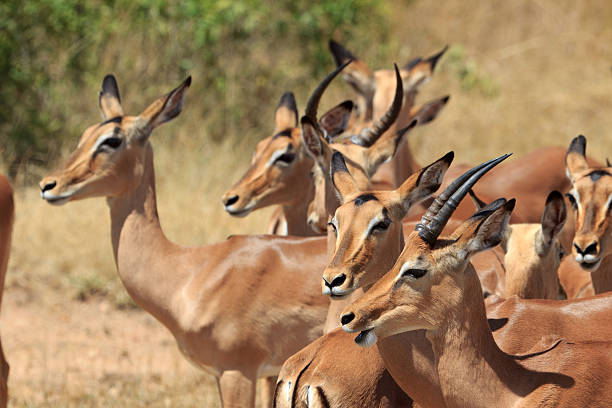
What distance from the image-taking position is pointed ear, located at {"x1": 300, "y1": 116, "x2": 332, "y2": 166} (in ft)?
16.5

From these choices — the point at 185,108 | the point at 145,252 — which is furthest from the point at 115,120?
the point at 185,108

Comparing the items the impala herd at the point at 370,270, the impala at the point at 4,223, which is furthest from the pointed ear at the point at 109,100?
the impala at the point at 4,223

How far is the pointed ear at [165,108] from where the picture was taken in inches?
215

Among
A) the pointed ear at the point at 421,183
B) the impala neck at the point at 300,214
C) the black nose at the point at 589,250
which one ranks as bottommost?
the impala neck at the point at 300,214

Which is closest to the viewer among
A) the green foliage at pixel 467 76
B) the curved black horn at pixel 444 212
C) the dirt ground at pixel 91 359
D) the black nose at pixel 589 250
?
the curved black horn at pixel 444 212

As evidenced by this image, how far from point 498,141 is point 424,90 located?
1363mm

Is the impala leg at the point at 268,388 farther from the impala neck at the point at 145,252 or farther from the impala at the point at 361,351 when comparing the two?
the impala at the point at 361,351

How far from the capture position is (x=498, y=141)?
11805 mm

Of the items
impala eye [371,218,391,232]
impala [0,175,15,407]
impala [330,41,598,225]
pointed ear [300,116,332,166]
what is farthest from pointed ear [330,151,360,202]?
impala [330,41,598,225]

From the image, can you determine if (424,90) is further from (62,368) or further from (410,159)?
(62,368)

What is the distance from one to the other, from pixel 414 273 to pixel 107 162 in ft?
8.05

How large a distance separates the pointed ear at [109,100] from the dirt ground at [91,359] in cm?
165

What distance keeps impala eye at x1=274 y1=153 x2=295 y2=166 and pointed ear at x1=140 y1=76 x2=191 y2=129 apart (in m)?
0.61

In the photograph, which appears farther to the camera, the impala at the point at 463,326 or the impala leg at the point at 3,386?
the impala leg at the point at 3,386
